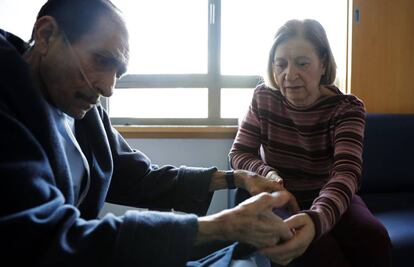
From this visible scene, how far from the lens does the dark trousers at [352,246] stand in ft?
3.34

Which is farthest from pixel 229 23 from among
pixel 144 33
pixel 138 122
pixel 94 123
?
pixel 94 123

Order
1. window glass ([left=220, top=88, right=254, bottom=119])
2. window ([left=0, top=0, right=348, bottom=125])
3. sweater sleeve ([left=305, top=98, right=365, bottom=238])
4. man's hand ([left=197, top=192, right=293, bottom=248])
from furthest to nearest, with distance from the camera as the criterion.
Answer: window glass ([left=220, top=88, right=254, bottom=119])
window ([left=0, top=0, right=348, bottom=125])
sweater sleeve ([left=305, top=98, right=365, bottom=238])
man's hand ([left=197, top=192, right=293, bottom=248])

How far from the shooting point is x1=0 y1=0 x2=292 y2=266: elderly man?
1.99ft

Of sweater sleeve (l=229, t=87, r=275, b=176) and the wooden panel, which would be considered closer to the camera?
sweater sleeve (l=229, t=87, r=275, b=176)

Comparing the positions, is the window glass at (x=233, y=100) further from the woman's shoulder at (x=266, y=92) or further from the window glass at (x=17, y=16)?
the window glass at (x=17, y=16)

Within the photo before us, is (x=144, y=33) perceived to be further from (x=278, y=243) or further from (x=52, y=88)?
(x=278, y=243)

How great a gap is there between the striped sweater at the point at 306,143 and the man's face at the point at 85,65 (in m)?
0.68

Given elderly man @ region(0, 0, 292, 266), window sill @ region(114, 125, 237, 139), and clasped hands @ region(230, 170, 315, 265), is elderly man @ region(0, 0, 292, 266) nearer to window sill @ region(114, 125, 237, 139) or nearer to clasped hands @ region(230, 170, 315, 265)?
clasped hands @ region(230, 170, 315, 265)

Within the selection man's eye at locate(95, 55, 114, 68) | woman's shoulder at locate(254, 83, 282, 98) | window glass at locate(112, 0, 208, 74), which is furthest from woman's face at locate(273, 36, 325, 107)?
window glass at locate(112, 0, 208, 74)

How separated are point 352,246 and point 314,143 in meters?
0.39

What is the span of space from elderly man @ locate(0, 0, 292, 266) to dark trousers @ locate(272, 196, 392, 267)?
0.57 ft

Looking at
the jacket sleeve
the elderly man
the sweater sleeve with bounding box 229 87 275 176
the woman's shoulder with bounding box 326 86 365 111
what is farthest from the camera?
the sweater sleeve with bounding box 229 87 275 176

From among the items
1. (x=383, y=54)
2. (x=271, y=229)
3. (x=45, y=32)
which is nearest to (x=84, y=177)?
(x=45, y=32)

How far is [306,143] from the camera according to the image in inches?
53.2
